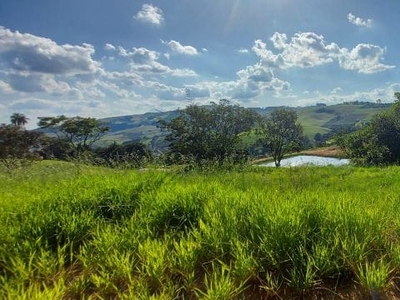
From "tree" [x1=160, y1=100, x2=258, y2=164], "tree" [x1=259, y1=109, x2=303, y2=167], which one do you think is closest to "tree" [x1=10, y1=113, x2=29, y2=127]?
"tree" [x1=160, y1=100, x2=258, y2=164]

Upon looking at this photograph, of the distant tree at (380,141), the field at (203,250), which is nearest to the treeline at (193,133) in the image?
the distant tree at (380,141)

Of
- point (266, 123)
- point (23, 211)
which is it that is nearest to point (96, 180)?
point (23, 211)

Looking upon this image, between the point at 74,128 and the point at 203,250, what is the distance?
8077 centimetres

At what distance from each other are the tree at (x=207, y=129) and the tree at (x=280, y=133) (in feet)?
45.6

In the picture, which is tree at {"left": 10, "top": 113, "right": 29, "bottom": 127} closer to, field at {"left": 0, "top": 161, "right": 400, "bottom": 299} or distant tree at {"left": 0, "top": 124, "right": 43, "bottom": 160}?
distant tree at {"left": 0, "top": 124, "right": 43, "bottom": 160}

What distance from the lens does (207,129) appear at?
66625 millimetres

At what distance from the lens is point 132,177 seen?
718 cm

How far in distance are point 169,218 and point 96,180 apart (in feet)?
7.82

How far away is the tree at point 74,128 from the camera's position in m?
77.3

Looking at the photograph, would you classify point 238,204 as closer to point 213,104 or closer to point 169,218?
→ point 169,218

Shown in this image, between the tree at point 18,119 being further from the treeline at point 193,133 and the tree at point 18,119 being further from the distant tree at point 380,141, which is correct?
the distant tree at point 380,141

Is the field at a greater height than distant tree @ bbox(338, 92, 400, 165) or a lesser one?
greater

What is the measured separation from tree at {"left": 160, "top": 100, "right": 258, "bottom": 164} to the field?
183 ft

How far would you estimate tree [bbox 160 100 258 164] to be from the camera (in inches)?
2495
